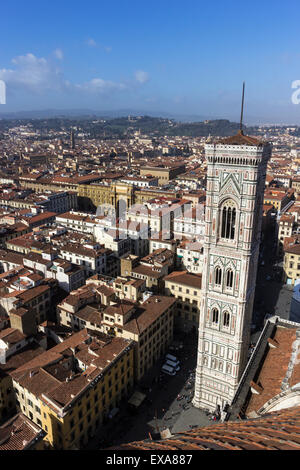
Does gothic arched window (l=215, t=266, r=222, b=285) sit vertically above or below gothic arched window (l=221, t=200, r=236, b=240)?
below

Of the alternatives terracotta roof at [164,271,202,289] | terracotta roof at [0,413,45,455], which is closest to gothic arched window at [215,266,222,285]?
terracotta roof at [164,271,202,289]

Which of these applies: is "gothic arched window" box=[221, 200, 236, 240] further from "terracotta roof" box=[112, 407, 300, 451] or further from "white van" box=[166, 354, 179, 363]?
"white van" box=[166, 354, 179, 363]

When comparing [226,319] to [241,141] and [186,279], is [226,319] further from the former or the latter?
[186,279]

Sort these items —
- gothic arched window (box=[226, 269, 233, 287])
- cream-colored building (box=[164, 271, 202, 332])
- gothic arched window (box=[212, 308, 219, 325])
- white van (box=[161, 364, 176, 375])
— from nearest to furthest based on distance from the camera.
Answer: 1. gothic arched window (box=[226, 269, 233, 287])
2. gothic arched window (box=[212, 308, 219, 325])
3. white van (box=[161, 364, 176, 375])
4. cream-colored building (box=[164, 271, 202, 332])

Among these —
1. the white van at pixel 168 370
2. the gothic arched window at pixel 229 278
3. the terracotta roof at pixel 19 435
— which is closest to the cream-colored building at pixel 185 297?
the white van at pixel 168 370

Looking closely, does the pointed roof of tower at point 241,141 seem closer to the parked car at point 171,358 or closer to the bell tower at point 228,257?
the bell tower at point 228,257

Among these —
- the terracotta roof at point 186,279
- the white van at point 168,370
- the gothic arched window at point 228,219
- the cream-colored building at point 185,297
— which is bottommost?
the white van at point 168,370
